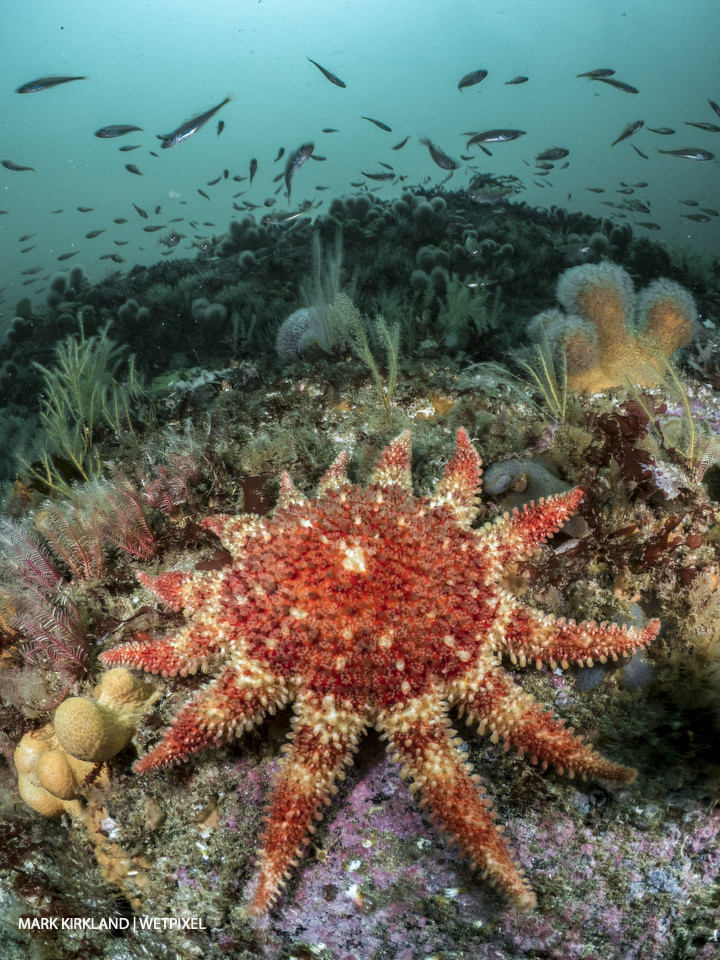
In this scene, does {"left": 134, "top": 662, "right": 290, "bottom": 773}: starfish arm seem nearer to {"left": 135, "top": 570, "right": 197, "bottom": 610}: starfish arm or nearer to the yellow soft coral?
{"left": 135, "top": 570, "right": 197, "bottom": 610}: starfish arm

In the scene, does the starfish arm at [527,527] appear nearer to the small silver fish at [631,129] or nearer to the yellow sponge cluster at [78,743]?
the yellow sponge cluster at [78,743]

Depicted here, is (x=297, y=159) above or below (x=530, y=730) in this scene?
above

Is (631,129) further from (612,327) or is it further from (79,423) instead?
(79,423)

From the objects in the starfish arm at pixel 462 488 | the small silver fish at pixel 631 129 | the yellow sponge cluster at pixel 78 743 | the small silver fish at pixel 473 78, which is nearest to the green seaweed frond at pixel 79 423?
the yellow sponge cluster at pixel 78 743

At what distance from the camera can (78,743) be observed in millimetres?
2482

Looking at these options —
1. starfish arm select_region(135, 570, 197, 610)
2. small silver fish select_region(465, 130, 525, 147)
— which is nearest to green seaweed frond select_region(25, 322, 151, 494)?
starfish arm select_region(135, 570, 197, 610)

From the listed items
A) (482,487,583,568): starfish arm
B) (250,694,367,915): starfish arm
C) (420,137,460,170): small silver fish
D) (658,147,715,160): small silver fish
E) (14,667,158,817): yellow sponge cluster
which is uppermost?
(420,137,460,170): small silver fish

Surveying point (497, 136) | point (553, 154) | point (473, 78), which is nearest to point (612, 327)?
point (497, 136)

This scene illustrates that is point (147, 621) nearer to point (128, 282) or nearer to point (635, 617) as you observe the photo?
point (635, 617)

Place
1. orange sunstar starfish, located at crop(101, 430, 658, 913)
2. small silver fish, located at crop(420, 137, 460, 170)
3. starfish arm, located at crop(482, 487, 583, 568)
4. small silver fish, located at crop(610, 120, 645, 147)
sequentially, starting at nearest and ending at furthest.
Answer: orange sunstar starfish, located at crop(101, 430, 658, 913)
starfish arm, located at crop(482, 487, 583, 568)
small silver fish, located at crop(420, 137, 460, 170)
small silver fish, located at crop(610, 120, 645, 147)

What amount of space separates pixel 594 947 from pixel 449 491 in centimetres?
202

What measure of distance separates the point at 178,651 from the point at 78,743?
26.6 inches

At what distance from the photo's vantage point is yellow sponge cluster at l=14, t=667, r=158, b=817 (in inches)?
98.3

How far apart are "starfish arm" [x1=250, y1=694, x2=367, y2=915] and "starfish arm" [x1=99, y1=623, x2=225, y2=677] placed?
528 mm
